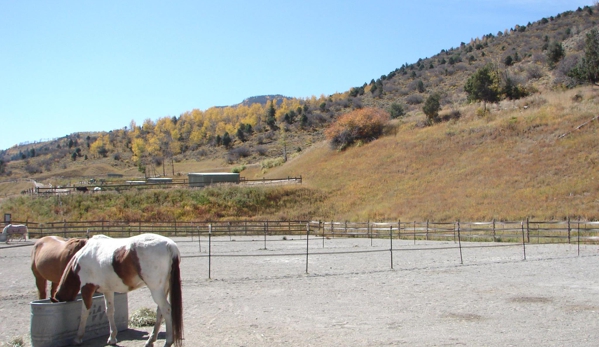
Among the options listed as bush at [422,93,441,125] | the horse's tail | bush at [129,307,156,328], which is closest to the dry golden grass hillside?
bush at [422,93,441,125]

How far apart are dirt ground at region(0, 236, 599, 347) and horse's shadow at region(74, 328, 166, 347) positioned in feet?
0.07

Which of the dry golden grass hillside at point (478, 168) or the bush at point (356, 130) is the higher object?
the bush at point (356, 130)

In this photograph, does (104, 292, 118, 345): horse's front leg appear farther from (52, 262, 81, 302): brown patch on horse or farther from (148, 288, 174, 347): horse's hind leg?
(148, 288, 174, 347): horse's hind leg

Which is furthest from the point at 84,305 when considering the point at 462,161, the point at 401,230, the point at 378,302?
the point at 462,161

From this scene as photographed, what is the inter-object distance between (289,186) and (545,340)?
157 feet

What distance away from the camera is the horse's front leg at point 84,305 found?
819cm

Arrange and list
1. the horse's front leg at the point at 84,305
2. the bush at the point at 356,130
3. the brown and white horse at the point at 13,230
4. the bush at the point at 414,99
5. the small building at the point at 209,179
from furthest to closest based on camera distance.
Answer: the bush at the point at 414,99, the bush at the point at 356,130, the small building at the point at 209,179, the brown and white horse at the point at 13,230, the horse's front leg at the point at 84,305

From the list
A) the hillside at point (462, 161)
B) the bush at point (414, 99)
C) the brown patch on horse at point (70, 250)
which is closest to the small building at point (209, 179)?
the hillside at point (462, 161)

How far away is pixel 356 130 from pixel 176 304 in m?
66.0

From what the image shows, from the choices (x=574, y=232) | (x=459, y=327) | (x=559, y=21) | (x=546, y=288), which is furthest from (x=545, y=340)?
(x=559, y=21)

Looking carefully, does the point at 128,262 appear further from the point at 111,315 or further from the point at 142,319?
the point at 142,319

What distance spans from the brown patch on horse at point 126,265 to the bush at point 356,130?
210 feet

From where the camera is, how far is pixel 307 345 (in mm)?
8344

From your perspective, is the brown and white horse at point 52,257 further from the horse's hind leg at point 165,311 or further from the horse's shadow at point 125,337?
the horse's hind leg at point 165,311
